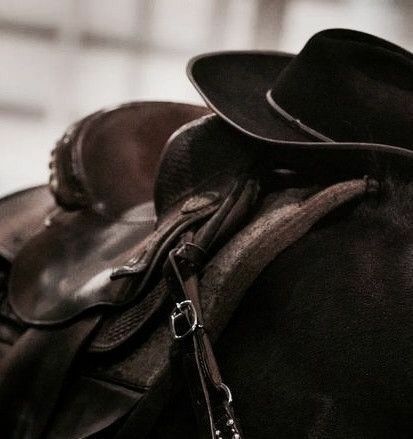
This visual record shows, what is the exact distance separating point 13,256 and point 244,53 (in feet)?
1.34

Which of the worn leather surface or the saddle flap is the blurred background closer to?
the worn leather surface

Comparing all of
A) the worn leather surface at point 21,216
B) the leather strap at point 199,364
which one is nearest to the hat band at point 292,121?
the leather strap at point 199,364

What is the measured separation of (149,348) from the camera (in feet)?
2.27

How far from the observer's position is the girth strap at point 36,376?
74cm

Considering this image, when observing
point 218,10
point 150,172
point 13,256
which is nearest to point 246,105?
point 150,172

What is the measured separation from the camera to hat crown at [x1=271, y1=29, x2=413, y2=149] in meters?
0.71

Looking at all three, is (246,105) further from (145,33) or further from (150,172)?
(145,33)

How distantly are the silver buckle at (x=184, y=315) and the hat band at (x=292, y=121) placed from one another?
235 millimetres

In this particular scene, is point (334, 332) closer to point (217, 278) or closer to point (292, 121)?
point (217, 278)

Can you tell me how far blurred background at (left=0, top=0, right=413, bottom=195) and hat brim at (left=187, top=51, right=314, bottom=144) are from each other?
3.53 feet

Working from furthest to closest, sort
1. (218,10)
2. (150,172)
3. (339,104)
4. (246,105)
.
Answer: (218,10)
(150,172)
(246,105)
(339,104)

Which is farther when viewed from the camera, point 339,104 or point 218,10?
point 218,10

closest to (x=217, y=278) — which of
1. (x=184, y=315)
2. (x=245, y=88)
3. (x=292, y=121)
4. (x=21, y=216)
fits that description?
(x=184, y=315)

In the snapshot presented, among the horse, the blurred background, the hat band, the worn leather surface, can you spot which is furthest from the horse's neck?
the blurred background
